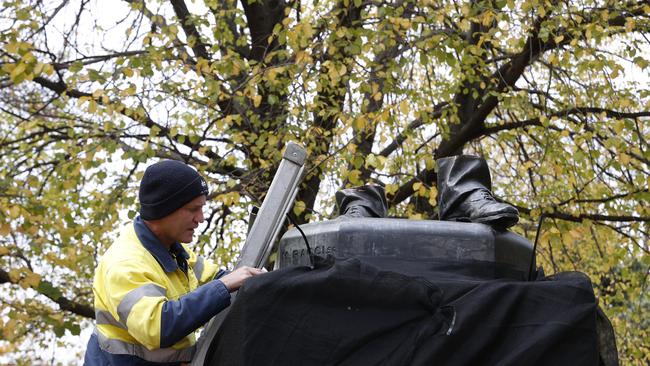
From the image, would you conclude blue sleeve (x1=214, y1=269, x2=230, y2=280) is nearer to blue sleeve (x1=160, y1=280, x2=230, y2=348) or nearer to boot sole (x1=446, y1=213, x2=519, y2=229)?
blue sleeve (x1=160, y1=280, x2=230, y2=348)

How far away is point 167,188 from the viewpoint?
2609 mm

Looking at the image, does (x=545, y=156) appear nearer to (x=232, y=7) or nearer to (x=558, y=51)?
(x=558, y=51)

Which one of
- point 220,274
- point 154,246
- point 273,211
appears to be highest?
point 273,211

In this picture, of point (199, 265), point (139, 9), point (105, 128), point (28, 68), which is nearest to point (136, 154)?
point (105, 128)

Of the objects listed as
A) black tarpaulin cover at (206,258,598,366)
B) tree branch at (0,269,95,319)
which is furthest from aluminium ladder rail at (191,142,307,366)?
tree branch at (0,269,95,319)

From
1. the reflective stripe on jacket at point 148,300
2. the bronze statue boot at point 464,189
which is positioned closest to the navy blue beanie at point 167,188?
the reflective stripe on jacket at point 148,300

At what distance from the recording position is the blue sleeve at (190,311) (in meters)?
2.30

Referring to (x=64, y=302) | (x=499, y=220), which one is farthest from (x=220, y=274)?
(x=64, y=302)

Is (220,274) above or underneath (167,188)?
underneath

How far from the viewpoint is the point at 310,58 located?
7.14m

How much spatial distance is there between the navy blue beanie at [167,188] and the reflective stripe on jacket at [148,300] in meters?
0.10

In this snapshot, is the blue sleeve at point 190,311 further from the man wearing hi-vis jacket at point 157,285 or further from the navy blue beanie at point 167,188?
the navy blue beanie at point 167,188

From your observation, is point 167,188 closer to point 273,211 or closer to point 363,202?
point 273,211

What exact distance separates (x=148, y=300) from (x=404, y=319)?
75 centimetres
